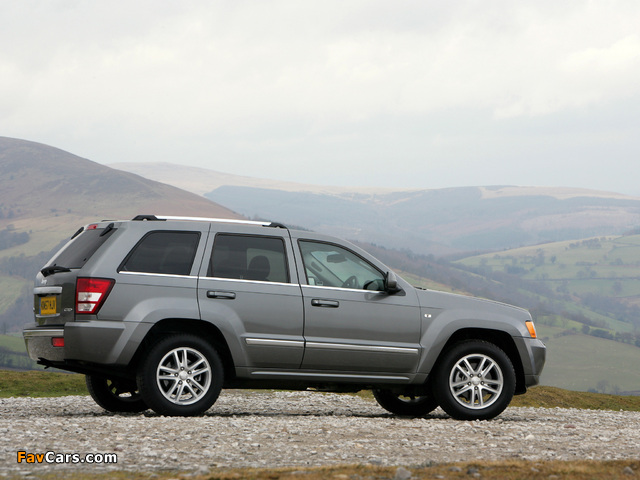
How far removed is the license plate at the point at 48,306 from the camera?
30.0 feet

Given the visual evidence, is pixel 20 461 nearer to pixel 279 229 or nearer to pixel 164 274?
pixel 164 274

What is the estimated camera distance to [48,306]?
9.29 m

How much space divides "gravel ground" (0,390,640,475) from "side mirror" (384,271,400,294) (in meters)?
1.55

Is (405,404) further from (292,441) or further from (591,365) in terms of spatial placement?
(591,365)

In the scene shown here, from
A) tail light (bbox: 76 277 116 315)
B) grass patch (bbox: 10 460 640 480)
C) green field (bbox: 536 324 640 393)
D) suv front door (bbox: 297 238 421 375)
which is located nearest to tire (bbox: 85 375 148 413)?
tail light (bbox: 76 277 116 315)

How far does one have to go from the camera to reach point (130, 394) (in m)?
11.0

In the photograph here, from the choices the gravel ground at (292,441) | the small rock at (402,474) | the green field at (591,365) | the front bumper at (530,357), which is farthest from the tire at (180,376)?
the green field at (591,365)

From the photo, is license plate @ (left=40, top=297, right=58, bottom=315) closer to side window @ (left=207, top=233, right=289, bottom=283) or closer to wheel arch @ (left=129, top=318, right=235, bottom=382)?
wheel arch @ (left=129, top=318, right=235, bottom=382)

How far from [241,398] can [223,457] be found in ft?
26.1

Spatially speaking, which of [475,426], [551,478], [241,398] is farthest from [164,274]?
[241,398]

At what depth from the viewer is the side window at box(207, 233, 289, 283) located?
9477 mm

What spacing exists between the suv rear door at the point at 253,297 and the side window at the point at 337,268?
0.26 m

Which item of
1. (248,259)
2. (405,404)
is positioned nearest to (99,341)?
(248,259)

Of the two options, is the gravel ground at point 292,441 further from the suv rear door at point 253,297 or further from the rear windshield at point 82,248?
the rear windshield at point 82,248
